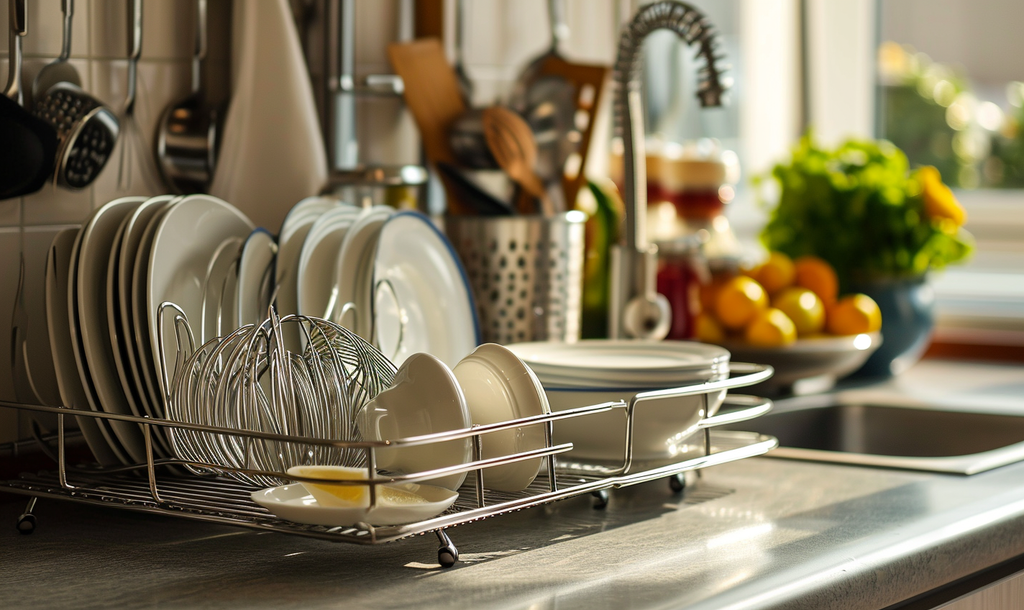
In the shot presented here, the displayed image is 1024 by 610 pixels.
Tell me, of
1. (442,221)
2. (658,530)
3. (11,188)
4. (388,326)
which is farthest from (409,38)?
(658,530)

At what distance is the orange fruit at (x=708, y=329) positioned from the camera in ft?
4.62

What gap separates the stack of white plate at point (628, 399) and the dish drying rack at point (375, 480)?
0.01 meters

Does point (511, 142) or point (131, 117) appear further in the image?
point (511, 142)

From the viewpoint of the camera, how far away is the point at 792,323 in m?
1.41

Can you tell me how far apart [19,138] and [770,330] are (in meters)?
0.85

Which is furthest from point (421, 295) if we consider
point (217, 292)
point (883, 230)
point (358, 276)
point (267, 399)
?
point (883, 230)

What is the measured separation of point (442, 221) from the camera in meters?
1.14

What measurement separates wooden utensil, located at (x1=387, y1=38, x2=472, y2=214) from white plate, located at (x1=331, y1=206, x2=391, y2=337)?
0.66ft

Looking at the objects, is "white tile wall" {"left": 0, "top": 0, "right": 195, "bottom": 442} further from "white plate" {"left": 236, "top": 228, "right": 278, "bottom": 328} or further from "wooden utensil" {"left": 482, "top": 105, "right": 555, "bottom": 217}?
"wooden utensil" {"left": 482, "top": 105, "right": 555, "bottom": 217}

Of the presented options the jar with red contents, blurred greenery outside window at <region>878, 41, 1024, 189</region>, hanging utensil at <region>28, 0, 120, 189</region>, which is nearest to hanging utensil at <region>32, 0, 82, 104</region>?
hanging utensil at <region>28, 0, 120, 189</region>

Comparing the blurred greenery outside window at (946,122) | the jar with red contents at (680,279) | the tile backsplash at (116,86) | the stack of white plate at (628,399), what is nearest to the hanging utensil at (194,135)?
the tile backsplash at (116,86)

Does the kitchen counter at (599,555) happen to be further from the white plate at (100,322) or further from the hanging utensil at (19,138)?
the hanging utensil at (19,138)

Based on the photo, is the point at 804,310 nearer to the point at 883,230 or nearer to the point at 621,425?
the point at 883,230

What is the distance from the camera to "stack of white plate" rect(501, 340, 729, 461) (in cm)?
83
